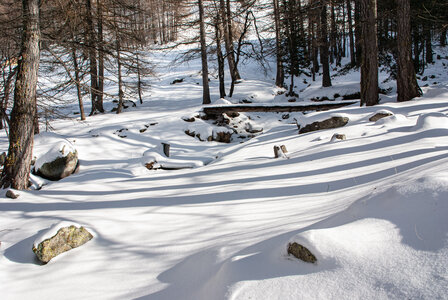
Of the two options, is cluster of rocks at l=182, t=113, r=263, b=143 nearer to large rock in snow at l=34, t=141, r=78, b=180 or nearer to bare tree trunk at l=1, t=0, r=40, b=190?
large rock in snow at l=34, t=141, r=78, b=180

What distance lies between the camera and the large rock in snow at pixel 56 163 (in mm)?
8375

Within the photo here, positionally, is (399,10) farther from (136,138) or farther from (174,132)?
(136,138)

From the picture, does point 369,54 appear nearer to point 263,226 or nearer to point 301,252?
point 263,226

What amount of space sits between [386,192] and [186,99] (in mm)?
18157

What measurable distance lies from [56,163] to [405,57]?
40.2 feet

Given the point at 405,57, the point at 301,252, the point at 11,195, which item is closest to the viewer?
the point at 301,252

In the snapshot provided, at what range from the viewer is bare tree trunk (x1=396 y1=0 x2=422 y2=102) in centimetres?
981

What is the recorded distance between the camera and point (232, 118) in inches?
585

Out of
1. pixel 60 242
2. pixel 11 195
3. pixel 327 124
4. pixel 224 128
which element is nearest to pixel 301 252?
pixel 60 242

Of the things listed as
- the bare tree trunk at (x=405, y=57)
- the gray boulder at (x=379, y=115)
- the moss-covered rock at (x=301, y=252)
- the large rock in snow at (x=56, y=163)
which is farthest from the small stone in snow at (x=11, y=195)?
the bare tree trunk at (x=405, y=57)

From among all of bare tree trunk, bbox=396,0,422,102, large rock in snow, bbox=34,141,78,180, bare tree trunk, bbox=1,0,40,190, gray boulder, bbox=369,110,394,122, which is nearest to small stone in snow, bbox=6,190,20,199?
bare tree trunk, bbox=1,0,40,190

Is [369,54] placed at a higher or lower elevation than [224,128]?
higher

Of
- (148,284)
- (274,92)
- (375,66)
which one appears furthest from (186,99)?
(148,284)

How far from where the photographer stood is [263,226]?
3213 millimetres
